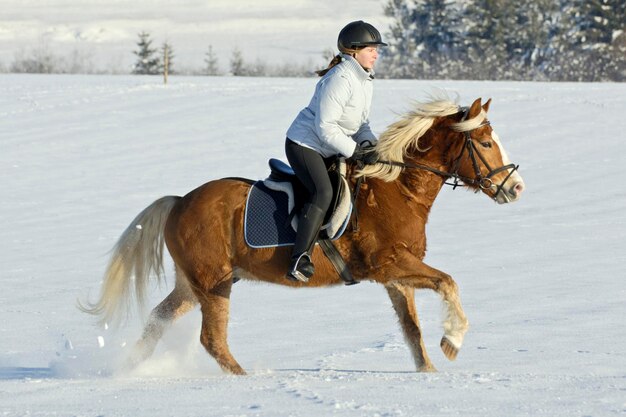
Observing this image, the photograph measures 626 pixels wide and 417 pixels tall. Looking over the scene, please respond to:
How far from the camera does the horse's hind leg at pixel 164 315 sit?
22.4 ft

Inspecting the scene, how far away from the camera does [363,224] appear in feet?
20.4

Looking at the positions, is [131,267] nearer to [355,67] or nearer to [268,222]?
[268,222]

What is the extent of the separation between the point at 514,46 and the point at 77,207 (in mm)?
39854

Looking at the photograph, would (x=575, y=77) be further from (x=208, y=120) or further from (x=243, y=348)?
(x=243, y=348)

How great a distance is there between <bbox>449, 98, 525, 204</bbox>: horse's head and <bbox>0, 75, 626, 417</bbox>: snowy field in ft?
1.74

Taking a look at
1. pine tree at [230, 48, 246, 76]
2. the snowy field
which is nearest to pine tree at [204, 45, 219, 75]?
pine tree at [230, 48, 246, 76]

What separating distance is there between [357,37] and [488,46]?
46.5 meters

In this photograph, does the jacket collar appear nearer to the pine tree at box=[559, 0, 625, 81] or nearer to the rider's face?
the rider's face

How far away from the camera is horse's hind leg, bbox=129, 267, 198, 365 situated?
6.83 meters

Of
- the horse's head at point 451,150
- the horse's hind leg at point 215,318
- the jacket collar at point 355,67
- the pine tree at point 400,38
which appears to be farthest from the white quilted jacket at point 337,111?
the pine tree at point 400,38

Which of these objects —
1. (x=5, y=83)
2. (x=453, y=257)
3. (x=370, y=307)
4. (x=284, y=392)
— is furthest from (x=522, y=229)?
(x=5, y=83)

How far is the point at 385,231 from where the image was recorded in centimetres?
615

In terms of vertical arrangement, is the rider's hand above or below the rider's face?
below

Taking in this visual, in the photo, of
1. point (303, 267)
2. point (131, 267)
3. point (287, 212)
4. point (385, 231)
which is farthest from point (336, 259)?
point (131, 267)
